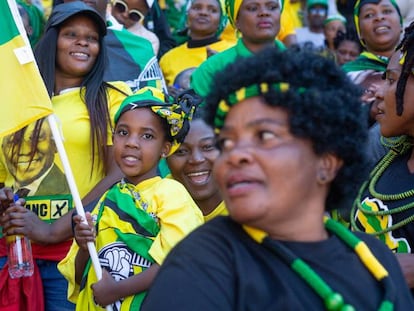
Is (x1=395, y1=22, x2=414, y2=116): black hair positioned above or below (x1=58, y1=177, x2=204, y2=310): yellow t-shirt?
above

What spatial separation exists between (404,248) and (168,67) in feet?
14.1

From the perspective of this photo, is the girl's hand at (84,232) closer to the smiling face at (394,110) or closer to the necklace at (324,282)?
the smiling face at (394,110)

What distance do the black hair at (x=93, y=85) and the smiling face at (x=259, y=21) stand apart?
5.56 ft

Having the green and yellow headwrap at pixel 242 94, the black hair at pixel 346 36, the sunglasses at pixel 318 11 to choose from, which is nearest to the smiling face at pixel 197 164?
the green and yellow headwrap at pixel 242 94

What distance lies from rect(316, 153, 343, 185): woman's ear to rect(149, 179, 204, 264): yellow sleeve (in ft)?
3.92

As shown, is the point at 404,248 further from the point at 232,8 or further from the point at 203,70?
the point at 232,8

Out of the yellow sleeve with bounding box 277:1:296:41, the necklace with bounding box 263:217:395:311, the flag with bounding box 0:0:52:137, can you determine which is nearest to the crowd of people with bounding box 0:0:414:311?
the necklace with bounding box 263:217:395:311

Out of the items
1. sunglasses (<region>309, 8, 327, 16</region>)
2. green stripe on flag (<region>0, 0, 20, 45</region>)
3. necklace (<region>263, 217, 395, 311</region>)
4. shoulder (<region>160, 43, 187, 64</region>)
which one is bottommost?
sunglasses (<region>309, 8, 327, 16</region>)

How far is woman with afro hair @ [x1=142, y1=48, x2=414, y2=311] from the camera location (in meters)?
2.02

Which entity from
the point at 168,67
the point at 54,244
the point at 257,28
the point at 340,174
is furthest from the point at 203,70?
the point at 340,174

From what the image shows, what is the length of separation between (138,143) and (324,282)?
6.13ft

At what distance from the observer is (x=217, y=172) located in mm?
2195

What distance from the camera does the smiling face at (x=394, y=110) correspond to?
3.32 meters

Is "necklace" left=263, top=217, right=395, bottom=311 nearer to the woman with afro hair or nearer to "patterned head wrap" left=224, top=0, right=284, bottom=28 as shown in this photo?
the woman with afro hair
